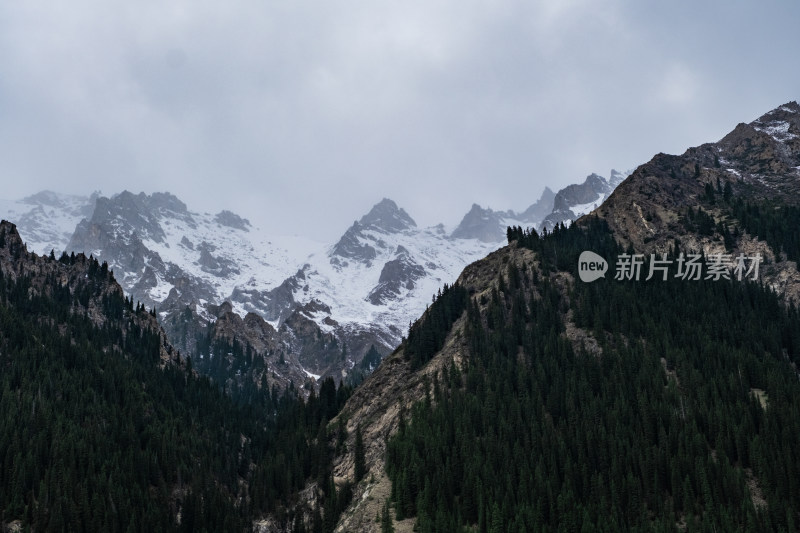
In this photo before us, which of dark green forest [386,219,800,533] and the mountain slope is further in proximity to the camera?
the mountain slope

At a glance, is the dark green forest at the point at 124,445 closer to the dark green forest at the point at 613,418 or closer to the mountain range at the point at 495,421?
the mountain range at the point at 495,421

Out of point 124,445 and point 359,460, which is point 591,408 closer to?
point 359,460

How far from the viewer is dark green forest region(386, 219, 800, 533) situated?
10506 centimetres

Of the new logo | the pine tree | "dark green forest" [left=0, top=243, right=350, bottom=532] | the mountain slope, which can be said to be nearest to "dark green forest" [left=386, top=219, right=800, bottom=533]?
the mountain slope

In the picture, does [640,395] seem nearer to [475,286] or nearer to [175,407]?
[475,286]

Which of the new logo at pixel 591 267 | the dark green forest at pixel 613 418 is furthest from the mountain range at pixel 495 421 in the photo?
the new logo at pixel 591 267

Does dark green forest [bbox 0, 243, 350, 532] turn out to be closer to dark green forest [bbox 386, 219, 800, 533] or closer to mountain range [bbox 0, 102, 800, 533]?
mountain range [bbox 0, 102, 800, 533]

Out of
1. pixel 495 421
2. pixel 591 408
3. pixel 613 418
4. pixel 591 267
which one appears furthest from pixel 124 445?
pixel 591 267

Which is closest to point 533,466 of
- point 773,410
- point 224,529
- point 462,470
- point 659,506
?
point 462,470

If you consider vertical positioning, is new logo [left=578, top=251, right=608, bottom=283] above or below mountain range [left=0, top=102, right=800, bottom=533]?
above

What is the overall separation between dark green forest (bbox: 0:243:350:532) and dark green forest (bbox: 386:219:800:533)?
27.9 metres

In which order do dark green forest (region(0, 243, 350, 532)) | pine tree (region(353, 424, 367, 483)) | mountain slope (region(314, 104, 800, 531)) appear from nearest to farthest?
1. mountain slope (region(314, 104, 800, 531))
2. dark green forest (region(0, 243, 350, 532))
3. pine tree (region(353, 424, 367, 483))

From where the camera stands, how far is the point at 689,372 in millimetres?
133625

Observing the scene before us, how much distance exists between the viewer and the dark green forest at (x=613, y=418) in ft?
345
